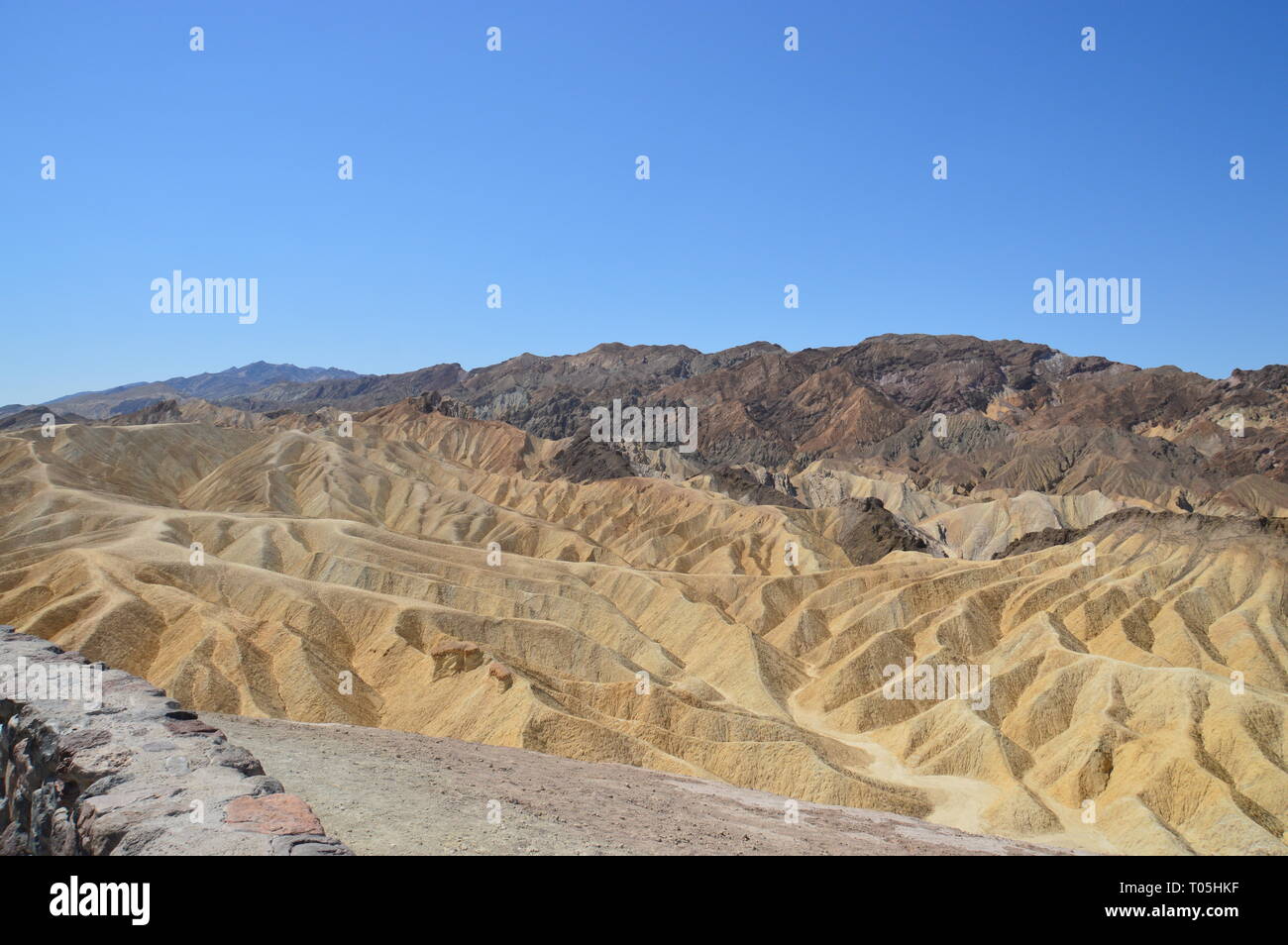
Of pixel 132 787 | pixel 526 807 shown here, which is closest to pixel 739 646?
pixel 526 807

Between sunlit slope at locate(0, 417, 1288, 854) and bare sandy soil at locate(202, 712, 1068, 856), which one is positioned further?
sunlit slope at locate(0, 417, 1288, 854)

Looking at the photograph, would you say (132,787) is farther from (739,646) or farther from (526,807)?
(739,646)

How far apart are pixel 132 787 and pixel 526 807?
405 inches

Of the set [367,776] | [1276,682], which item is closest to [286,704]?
[367,776]

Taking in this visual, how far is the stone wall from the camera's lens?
44.3 ft

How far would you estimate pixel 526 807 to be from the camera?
23641 mm

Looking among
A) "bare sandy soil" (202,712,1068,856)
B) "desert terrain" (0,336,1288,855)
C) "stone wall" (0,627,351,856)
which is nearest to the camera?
"stone wall" (0,627,351,856)

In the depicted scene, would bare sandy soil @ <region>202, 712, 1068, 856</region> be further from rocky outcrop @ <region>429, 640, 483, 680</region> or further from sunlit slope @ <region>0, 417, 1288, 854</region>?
rocky outcrop @ <region>429, 640, 483, 680</region>

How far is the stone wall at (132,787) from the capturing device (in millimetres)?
13492

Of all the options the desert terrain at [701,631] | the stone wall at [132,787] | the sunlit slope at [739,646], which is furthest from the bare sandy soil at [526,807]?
the sunlit slope at [739,646]

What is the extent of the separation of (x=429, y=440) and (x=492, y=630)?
13063cm

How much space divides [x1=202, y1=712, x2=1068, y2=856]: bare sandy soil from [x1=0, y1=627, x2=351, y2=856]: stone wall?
118 inches

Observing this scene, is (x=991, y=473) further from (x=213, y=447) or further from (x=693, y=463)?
(x=213, y=447)

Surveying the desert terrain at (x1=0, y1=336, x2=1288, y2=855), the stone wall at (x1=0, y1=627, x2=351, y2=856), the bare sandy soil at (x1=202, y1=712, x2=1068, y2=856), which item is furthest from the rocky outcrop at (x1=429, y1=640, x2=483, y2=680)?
the stone wall at (x1=0, y1=627, x2=351, y2=856)
